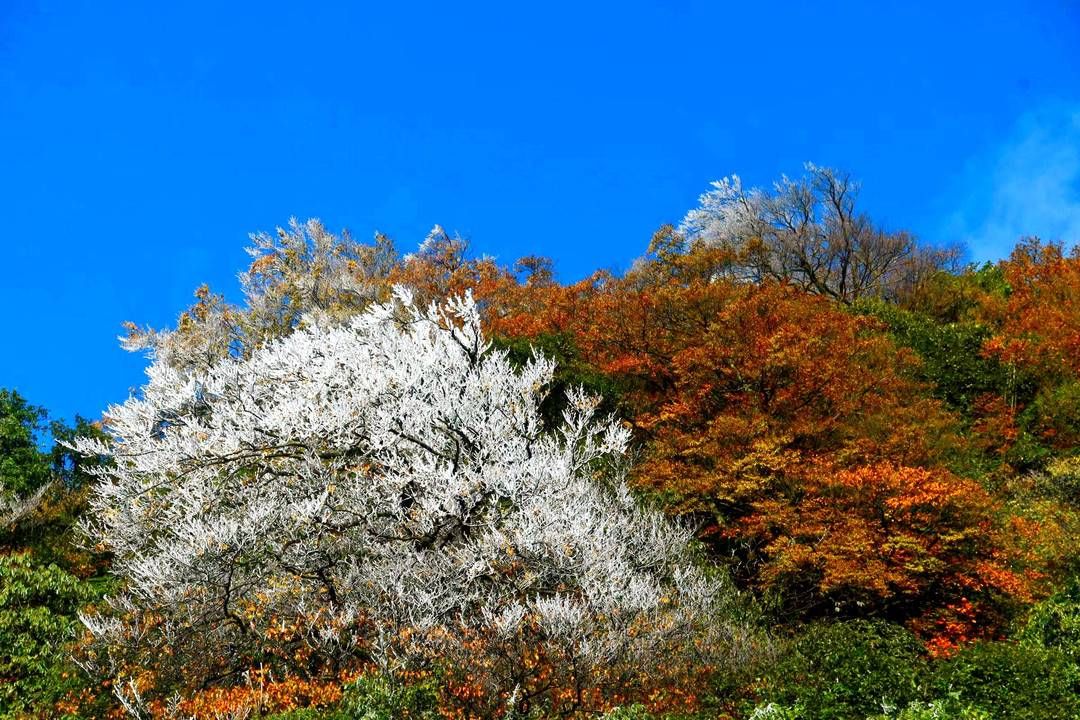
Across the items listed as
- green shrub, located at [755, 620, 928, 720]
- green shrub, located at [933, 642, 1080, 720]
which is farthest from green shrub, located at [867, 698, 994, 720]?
green shrub, located at [933, 642, 1080, 720]

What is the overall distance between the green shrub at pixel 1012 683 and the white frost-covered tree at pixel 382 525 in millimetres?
4176

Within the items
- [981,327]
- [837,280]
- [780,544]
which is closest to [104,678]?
[780,544]

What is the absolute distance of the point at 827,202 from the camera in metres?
41.8

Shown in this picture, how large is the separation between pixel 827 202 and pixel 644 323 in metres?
23.5

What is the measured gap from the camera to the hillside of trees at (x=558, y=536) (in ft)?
36.2

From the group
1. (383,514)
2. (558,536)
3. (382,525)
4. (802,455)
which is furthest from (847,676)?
(802,455)

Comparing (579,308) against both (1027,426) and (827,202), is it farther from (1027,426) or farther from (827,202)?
(827,202)

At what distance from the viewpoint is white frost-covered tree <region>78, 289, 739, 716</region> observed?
39.6 feet

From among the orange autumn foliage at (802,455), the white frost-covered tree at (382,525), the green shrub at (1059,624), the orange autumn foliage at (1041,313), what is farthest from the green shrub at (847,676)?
the orange autumn foliage at (1041,313)

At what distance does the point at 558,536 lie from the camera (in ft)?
39.3

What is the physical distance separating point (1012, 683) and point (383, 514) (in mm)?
9695

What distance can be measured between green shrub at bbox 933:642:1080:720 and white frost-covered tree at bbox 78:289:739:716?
4176 millimetres

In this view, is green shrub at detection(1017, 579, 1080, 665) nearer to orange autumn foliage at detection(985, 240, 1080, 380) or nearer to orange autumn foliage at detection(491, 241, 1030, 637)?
orange autumn foliage at detection(491, 241, 1030, 637)

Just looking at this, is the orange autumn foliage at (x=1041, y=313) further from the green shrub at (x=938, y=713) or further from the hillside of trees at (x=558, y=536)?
the green shrub at (x=938, y=713)
